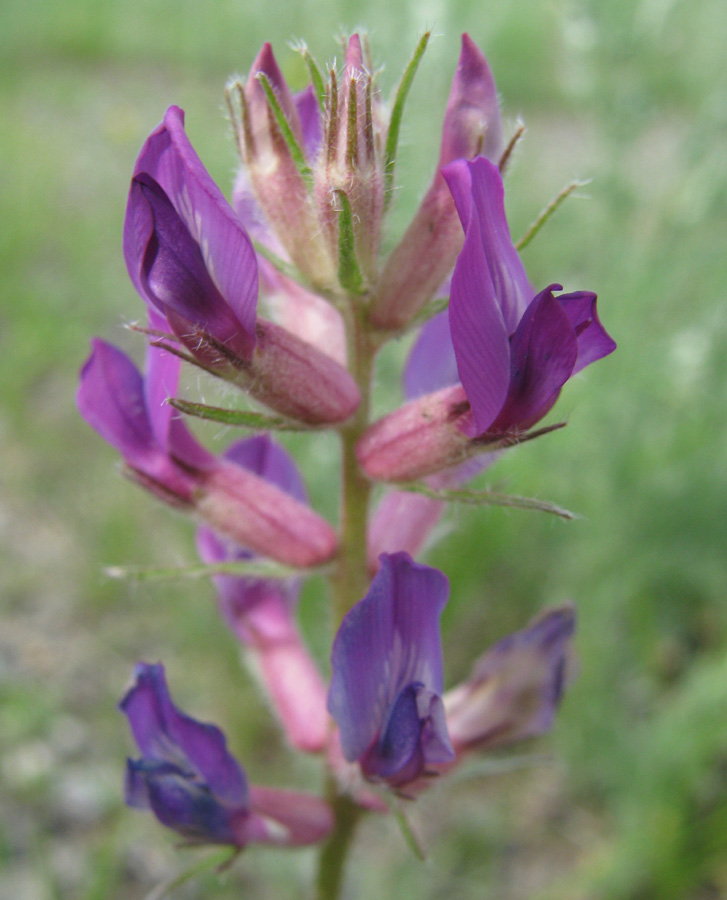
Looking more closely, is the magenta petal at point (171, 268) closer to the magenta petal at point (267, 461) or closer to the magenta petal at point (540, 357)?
the magenta petal at point (540, 357)

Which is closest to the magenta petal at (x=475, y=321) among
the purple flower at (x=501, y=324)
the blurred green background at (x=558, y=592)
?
the purple flower at (x=501, y=324)

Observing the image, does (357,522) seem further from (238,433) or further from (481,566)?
(238,433)

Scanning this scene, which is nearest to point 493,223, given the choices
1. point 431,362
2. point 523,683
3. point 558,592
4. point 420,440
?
point 420,440

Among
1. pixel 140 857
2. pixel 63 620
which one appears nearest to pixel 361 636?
pixel 140 857

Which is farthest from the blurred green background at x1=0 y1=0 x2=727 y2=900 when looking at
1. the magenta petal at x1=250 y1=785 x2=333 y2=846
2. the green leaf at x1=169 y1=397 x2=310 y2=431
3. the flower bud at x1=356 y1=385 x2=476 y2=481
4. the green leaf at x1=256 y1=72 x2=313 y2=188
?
the green leaf at x1=256 y1=72 x2=313 y2=188

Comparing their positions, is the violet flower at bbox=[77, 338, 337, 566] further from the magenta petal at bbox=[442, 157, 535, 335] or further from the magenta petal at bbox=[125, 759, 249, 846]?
the magenta petal at bbox=[442, 157, 535, 335]

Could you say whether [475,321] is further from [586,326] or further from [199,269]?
[199,269]
